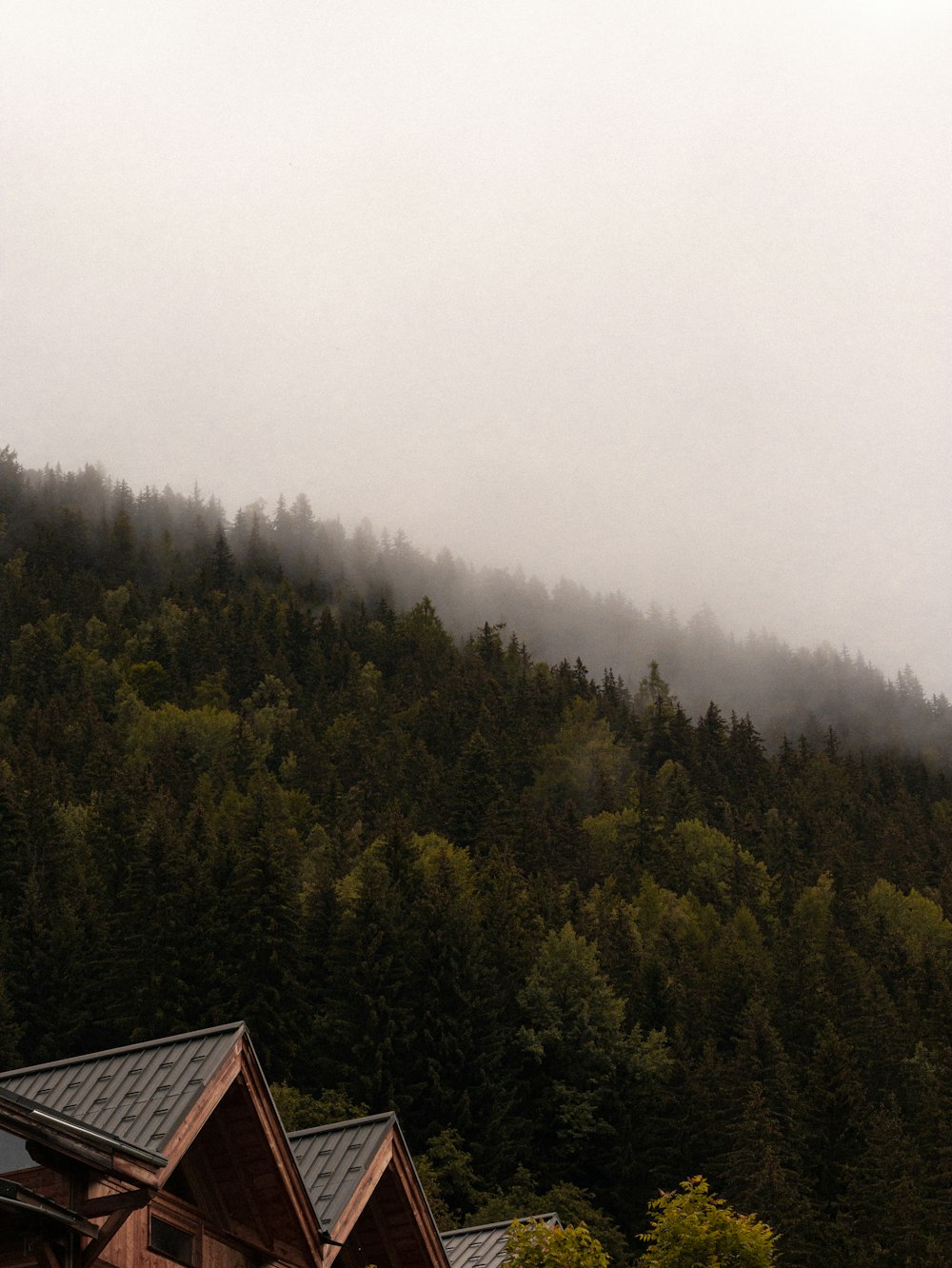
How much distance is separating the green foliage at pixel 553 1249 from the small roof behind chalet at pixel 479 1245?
3.90 m

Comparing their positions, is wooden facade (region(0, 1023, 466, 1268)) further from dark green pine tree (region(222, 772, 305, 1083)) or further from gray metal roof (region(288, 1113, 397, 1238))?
dark green pine tree (region(222, 772, 305, 1083))

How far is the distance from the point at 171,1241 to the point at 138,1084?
217 cm

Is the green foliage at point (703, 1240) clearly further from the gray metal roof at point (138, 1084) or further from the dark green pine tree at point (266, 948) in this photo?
the dark green pine tree at point (266, 948)

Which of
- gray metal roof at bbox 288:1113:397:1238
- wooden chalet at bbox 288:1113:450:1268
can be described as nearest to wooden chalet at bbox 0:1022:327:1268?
gray metal roof at bbox 288:1113:397:1238

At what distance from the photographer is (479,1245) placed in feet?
124

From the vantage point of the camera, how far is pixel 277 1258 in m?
27.4

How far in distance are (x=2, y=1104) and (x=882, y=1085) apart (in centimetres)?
10813

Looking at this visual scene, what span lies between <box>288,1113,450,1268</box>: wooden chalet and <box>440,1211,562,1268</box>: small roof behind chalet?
204 inches

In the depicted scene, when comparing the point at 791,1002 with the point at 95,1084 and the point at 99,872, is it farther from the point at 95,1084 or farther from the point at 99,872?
the point at 95,1084

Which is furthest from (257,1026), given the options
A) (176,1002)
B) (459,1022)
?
(459,1022)

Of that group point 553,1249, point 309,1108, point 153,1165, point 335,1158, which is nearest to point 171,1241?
point 153,1165

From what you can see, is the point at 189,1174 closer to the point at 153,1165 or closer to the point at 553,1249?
the point at 153,1165

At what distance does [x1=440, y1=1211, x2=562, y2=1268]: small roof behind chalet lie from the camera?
36281 mm

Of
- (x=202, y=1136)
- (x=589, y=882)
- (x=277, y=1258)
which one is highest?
(x=202, y=1136)
